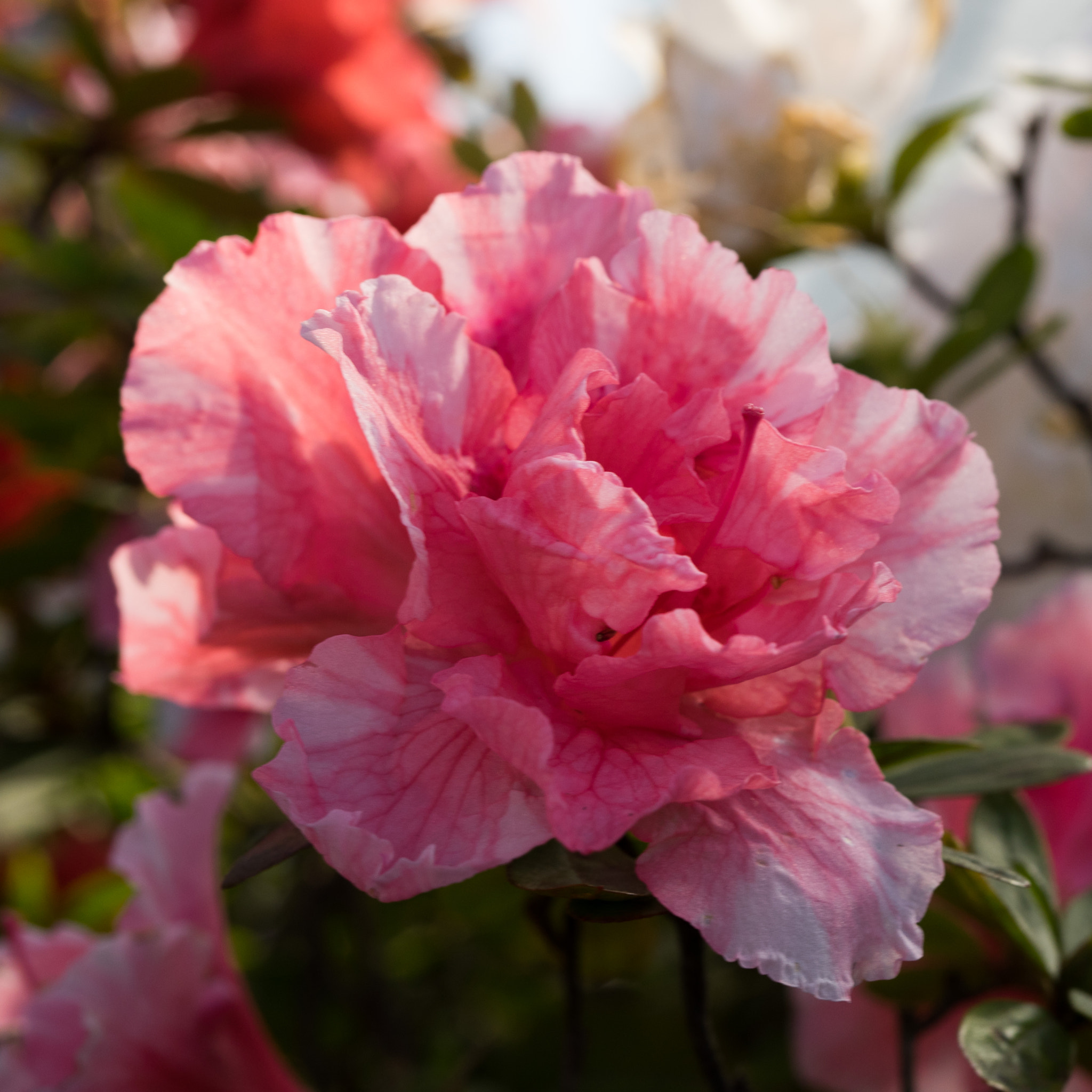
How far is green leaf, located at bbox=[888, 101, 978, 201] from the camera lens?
0.78 m

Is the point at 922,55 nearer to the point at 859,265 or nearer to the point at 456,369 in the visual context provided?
the point at 859,265

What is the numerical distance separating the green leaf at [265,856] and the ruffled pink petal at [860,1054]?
1.26ft

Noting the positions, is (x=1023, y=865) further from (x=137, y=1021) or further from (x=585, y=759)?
(x=137, y=1021)

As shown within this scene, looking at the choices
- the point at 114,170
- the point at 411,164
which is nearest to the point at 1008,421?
the point at 411,164

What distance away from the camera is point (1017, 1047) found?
1.45ft

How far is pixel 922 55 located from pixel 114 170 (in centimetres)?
91

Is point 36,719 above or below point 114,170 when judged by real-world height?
below

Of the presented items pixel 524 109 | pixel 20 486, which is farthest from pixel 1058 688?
pixel 20 486

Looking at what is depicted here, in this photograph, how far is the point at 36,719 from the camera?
1.28 meters

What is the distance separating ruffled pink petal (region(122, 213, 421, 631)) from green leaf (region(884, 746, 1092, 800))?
23 cm

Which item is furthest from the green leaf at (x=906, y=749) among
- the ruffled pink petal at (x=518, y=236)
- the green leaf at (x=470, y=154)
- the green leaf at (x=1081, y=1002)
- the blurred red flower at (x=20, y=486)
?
the blurred red flower at (x=20, y=486)

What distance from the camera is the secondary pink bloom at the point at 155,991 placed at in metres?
0.51

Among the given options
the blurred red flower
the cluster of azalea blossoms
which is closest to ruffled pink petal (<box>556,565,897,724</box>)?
the cluster of azalea blossoms

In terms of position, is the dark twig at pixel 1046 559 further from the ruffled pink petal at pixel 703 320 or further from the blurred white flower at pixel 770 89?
the ruffled pink petal at pixel 703 320
